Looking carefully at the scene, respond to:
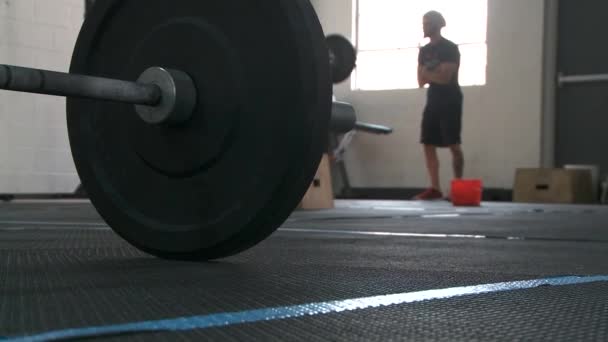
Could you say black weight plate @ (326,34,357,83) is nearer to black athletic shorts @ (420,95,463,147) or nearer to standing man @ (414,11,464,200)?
standing man @ (414,11,464,200)

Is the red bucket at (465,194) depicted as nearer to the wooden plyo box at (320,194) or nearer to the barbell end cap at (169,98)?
the wooden plyo box at (320,194)

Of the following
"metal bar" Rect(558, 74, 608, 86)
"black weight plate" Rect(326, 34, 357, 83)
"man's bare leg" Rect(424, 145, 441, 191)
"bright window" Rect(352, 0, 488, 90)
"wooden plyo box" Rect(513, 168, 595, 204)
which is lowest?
"wooden plyo box" Rect(513, 168, 595, 204)

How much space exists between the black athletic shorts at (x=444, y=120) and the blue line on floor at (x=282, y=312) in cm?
435

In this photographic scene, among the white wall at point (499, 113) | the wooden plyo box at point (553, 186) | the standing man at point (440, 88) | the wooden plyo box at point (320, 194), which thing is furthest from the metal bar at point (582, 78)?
the wooden plyo box at point (320, 194)

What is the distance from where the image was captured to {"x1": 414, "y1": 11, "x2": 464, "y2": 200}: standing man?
17.0 feet

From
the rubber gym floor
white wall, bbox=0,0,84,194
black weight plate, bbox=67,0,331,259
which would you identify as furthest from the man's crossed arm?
black weight plate, bbox=67,0,331,259

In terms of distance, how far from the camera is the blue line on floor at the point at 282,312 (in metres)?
0.61

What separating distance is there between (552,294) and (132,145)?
601 millimetres

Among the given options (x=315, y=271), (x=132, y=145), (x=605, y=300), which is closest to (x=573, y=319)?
(x=605, y=300)

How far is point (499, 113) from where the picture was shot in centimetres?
670

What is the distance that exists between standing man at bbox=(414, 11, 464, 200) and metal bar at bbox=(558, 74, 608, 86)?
5.57ft

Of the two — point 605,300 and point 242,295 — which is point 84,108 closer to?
point 242,295

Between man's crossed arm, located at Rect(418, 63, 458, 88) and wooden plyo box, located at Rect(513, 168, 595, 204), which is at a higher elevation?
man's crossed arm, located at Rect(418, 63, 458, 88)

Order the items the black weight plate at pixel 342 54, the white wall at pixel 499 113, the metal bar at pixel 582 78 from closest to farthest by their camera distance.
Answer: the black weight plate at pixel 342 54 < the metal bar at pixel 582 78 < the white wall at pixel 499 113
